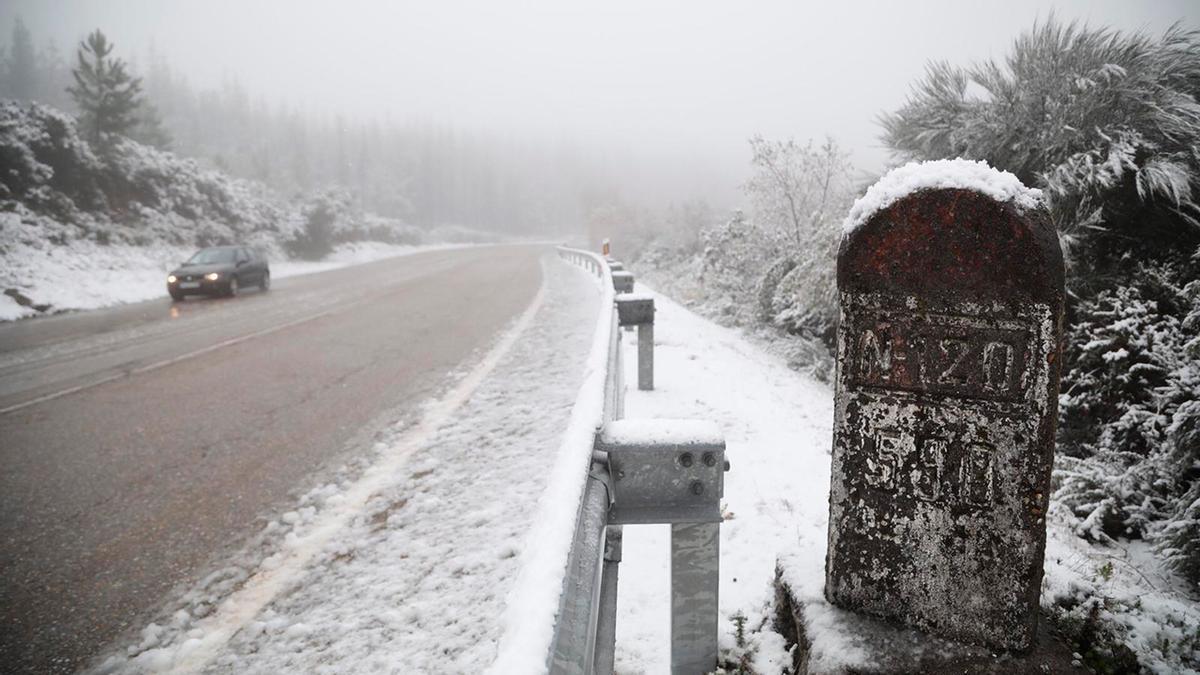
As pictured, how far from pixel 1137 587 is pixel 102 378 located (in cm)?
869

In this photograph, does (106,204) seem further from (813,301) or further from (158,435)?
(813,301)

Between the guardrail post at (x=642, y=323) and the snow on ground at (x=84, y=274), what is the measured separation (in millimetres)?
12516

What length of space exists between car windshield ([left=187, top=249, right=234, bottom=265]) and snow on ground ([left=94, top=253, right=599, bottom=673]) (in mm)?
13271

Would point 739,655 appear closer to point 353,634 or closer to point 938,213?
point 353,634

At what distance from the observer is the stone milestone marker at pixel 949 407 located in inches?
66.4

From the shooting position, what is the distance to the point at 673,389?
236 inches

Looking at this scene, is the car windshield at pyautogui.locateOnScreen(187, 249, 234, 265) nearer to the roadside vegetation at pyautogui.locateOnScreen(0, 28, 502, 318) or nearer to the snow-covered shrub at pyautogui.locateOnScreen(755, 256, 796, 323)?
the roadside vegetation at pyautogui.locateOnScreen(0, 28, 502, 318)

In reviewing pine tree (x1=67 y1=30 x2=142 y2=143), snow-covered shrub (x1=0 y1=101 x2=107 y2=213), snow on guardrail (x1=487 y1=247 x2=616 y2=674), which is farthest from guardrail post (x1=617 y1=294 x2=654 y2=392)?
pine tree (x1=67 y1=30 x2=142 y2=143)

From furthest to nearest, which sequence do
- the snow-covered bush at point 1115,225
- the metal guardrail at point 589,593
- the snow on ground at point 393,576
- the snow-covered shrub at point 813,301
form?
the snow-covered shrub at point 813,301 < the snow-covered bush at point 1115,225 < the snow on ground at point 393,576 < the metal guardrail at point 589,593

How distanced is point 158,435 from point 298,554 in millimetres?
2622

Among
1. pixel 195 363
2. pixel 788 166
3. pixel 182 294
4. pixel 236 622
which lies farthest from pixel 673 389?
pixel 182 294

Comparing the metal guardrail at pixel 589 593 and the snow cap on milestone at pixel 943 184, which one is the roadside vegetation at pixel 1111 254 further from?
the metal guardrail at pixel 589 593

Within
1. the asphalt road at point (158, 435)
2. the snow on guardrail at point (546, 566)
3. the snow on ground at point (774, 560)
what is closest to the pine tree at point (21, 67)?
the asphalt road at point (158, 435)

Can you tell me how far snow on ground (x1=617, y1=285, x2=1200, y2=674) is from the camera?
7.09 feet
